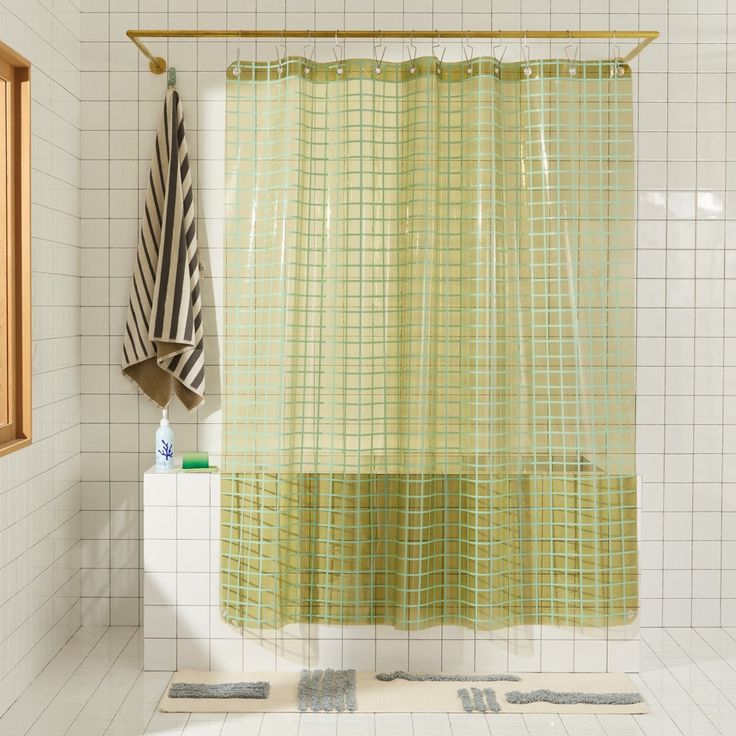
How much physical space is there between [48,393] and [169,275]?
0.57 metres

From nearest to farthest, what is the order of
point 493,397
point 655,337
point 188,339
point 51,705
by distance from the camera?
point 51,705 → point 493,397 → point 188,339 → point 655,337

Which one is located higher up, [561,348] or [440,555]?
[561,348]

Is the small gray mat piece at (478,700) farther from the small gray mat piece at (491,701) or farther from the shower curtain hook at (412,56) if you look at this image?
the shower curtain hook at (412,56)

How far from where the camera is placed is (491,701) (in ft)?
8.98

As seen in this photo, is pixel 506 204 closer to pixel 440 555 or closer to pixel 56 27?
pixel 440 555

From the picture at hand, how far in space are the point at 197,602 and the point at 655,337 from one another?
190cm

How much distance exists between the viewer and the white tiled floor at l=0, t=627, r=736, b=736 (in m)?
2.55

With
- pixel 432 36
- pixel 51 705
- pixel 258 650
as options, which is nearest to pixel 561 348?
pixel 432 36

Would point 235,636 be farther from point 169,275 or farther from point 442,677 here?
point 169,275

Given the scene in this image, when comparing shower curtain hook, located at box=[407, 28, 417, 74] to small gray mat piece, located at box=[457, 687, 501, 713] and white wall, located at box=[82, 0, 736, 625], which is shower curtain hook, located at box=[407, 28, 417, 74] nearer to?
white wall, located at box=[82, 0, 736, 625]

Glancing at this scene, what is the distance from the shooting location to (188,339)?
3.13 m

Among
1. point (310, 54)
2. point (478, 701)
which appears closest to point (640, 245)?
point (310, 54)

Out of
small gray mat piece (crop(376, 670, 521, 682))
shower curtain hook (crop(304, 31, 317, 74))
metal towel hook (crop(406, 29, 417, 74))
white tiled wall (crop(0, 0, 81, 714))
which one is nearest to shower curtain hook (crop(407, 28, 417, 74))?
metal towel hook (crop(406, 29, 417, 74))

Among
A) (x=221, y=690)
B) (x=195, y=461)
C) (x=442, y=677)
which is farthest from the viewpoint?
(x=195, y=461)
